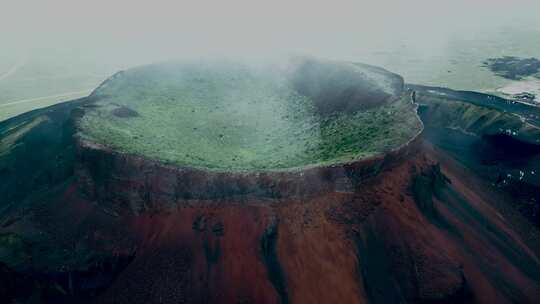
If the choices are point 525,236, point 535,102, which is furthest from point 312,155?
point 535,102

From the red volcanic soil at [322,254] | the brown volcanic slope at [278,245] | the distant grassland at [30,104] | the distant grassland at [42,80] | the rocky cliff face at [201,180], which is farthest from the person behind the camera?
the distant grassland at [42,80]

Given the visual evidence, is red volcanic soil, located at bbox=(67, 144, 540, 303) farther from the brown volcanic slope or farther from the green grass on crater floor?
the green grass on crater floor

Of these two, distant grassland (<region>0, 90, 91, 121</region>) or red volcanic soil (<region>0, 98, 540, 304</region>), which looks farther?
distant grassland (<region>0, 90, 91, 121</region>)

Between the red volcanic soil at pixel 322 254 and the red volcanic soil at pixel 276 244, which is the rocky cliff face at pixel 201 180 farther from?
the red volcanic soil at pixel 322 254

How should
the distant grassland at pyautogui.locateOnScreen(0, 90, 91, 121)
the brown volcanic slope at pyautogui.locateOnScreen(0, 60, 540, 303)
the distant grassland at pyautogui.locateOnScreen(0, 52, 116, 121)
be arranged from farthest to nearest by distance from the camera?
the distant grassland at pyautogui.locateOnScreen(0, 52, 116, 121) < the distant grassland at pyautogui.locateOnScreen(0, 90, 91, 121) < the brown volcanic slope at pyautogui.locateOnScreen(0, 60, 540, 303)

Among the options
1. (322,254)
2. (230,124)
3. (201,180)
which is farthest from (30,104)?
(322,254)

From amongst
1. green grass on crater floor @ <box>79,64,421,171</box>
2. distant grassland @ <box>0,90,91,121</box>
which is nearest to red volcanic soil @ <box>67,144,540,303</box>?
green grass on crater floor @ <box>79,64,421,171</box>

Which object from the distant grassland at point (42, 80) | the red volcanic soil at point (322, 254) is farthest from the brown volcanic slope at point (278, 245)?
the distant grassland at point (42, 80)
